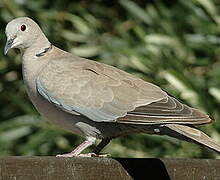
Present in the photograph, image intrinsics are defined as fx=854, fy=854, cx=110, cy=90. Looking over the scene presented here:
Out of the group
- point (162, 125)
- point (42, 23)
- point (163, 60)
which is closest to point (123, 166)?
point (162, 125)

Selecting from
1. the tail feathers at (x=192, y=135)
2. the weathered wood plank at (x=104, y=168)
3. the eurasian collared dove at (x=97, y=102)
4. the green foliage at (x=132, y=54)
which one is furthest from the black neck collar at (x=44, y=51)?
the green foliage at (x=132, y=54)

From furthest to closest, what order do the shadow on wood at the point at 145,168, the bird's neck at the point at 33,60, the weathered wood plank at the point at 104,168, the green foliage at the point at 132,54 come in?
the green foliage at the point at 132,54 < the bird's neck at the point at 33,60 < the shadow on wood at the point at 145,168 < the weathered wood plank at the point at 104,168

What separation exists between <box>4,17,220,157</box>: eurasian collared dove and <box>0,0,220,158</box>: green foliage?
53.9 inches

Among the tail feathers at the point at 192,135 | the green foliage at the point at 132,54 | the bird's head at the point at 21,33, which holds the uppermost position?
the bird's head at the point at 21,33

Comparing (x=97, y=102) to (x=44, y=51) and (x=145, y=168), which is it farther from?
→ (x=145, y=168)

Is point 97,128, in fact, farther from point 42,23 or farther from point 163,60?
point 42,23

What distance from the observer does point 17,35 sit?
390cm

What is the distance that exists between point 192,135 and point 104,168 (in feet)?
1.98

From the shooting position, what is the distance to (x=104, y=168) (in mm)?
2982

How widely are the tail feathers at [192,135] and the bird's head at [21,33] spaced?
832 millimetres

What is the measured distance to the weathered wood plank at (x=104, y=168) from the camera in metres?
2.79

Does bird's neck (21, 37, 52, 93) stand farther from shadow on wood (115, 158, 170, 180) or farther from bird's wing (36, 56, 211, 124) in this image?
shadow on wood (115, 158, 170, 180)

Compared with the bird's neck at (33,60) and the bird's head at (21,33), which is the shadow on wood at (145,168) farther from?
the bird's head at (21,33)

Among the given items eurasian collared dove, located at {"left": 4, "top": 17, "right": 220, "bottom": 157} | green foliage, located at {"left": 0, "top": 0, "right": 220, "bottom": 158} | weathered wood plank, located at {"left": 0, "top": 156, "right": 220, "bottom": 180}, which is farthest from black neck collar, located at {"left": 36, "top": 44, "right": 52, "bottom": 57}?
green foliage, located at {"left": 0, "top": 0, "right": 220, "bottom": 158}
